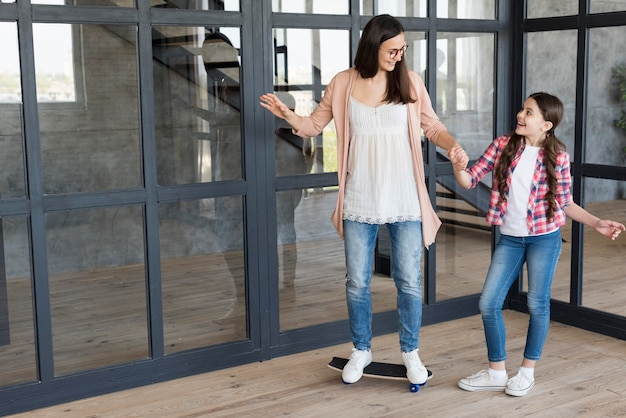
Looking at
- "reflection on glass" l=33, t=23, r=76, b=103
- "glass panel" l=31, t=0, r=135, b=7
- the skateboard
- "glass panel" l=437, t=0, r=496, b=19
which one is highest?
"glass panel" l=437, t=0, r=496, b=19

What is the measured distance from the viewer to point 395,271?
3506 millimetres

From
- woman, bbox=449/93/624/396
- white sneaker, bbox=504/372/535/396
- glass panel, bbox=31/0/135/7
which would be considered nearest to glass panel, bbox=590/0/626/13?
woman, bbox=449/93/624/396

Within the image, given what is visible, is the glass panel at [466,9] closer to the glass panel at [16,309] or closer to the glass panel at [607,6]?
the glass panel at [607,6]

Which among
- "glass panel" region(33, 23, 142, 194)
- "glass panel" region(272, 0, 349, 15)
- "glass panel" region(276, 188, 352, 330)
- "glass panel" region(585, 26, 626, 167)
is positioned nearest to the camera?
"glass panel" region(33, 23, 142, 194)

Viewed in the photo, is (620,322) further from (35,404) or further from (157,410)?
(35,404)

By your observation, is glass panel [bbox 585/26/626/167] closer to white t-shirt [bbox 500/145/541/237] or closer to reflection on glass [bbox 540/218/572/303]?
reflection on glass [bbox 540/218/572/303]

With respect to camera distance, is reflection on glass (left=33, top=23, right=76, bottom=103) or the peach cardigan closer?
reflection on glass (left=33, top=23, right=76, bottom=103)

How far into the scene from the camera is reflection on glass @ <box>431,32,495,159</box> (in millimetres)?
4250

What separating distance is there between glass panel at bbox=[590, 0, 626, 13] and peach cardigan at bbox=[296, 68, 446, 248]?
1131 mm

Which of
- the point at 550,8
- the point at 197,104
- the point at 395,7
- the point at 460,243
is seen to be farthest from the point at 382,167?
the point at 550,8

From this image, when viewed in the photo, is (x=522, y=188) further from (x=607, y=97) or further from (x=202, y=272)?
(x=202, y=272)

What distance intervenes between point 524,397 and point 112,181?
1838mm

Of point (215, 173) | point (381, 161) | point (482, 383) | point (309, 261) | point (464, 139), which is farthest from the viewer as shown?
point (464, 139)

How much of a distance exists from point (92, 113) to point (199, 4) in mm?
631
